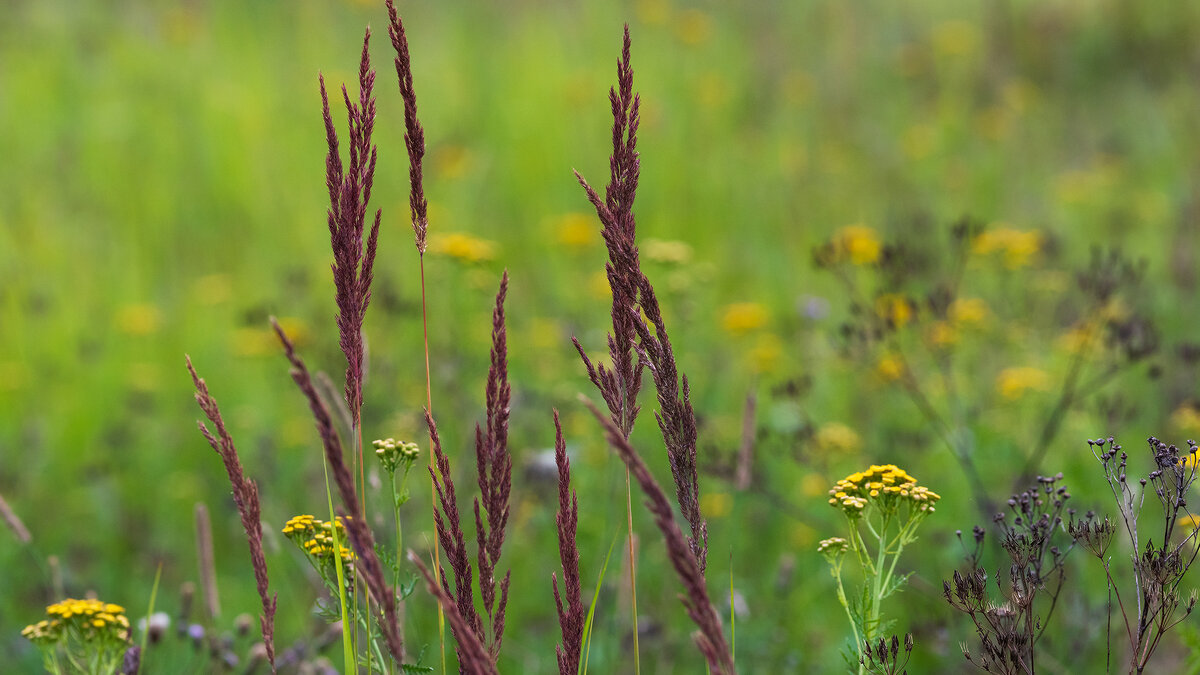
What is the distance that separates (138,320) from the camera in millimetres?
4992

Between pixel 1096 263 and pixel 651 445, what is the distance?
1715mm

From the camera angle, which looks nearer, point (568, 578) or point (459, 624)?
point (459, 624)

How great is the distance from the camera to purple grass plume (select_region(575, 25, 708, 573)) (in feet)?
3.88

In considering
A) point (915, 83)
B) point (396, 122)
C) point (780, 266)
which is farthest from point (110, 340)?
point (915, 83)

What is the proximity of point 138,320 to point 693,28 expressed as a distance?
18.1 ft

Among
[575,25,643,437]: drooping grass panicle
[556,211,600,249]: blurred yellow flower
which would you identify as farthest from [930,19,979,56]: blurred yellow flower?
[575,25,643,437]: drooping grass panicle

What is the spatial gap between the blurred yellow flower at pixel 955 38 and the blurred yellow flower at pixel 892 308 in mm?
6046

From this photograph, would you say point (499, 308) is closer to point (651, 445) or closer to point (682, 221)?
point (651, 445)

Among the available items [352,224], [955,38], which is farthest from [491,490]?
[955,38]

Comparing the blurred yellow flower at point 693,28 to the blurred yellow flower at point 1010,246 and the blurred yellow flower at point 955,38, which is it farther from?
the blurred yellow flower at point 1010,246

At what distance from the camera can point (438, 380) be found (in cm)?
430

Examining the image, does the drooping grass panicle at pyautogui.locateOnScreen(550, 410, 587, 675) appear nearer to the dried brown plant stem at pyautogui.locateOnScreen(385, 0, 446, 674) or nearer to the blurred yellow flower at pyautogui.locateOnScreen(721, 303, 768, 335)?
the dried brown plant stem at pyautogui.locateOnScreen(385, 0, 446, 674)

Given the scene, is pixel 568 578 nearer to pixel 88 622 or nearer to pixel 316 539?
pixel 316 539

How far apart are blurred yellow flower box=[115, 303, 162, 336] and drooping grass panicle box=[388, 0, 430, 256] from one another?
4.03 metres
